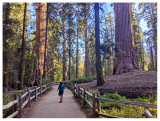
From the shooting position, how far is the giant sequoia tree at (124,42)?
1361cm

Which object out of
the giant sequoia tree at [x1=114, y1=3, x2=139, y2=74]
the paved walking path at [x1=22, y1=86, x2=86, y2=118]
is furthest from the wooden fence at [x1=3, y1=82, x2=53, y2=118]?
the giant sequoia tree at [x1=114, y1=3, x2=139, y2=74]

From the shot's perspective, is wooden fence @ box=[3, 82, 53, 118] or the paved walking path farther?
the paved walking path

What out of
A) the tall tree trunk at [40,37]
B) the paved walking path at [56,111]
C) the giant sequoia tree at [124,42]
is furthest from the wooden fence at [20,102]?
the tall tree trunk at [40,37]

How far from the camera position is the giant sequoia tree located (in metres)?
13.6

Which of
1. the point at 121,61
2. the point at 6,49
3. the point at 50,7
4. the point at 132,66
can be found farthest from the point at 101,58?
the point at 50,7

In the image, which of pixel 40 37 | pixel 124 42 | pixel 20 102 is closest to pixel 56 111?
pixel 20 102

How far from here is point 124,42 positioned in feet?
46.2

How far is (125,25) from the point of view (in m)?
14.3

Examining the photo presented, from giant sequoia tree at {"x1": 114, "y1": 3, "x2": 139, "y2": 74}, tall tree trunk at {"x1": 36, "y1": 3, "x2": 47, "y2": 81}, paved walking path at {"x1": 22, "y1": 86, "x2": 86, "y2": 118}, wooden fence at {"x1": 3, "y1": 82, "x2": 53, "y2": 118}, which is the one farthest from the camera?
tall tree trunk at {"x1": 36, "y1": 3, "x2": 47, "y2": 81}

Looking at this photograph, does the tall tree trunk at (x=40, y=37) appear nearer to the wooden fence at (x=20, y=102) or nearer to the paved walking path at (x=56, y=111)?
the wooden fence at (x=20, y=102)

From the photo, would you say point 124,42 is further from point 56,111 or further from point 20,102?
point 20,102

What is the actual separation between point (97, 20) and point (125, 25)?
13.3 ft

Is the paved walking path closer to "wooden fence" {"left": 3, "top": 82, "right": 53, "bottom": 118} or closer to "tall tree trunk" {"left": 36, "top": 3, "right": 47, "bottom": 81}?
"wooden fence" {"left": 3, "top": 82, "right": 53, "bottom": 118}

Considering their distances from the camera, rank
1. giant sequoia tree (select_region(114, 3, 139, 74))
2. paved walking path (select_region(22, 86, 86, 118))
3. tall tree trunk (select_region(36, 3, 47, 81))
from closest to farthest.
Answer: paved walking path (select_region(22, 86, 86, 118)) → giant sequoia tree (select_region(114, 3, 139, 74)) → tall tree trunk (select_region(36, 3, 47, 81))
